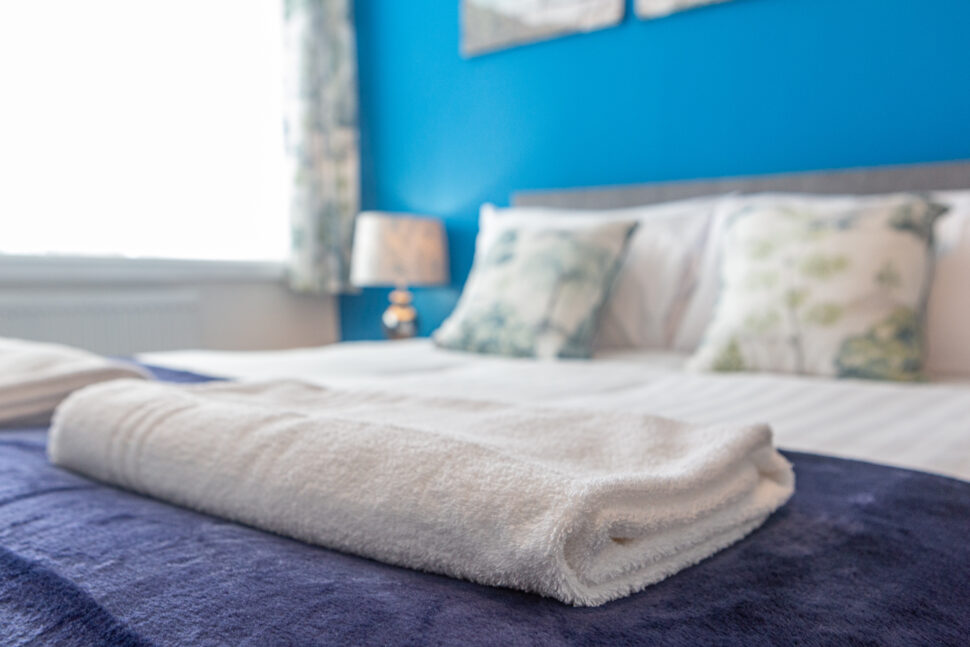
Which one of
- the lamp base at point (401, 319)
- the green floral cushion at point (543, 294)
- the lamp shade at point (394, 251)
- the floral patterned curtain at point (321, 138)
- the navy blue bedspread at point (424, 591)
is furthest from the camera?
the floral patterned curtain at point (321, 138)

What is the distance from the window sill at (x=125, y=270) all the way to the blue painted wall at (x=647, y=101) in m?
0.52

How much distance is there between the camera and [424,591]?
0.49 metres

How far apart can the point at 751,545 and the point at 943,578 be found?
0.13 meters

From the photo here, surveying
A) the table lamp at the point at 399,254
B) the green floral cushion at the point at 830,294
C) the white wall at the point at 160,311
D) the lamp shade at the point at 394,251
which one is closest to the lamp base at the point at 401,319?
the table lamp at the point at 399,254

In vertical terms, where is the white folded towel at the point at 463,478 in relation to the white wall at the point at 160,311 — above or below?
above

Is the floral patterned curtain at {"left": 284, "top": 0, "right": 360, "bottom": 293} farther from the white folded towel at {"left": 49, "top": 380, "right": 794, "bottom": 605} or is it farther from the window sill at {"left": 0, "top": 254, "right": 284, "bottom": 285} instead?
the white folded towel at {"left": 49, "top": 380, "right": 794, "bottom": 605}

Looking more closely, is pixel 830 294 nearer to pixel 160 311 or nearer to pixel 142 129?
pixel 160 311

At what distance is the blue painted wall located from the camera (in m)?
2.04

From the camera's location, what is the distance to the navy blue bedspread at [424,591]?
44 centimetres

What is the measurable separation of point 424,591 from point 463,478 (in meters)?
0.08

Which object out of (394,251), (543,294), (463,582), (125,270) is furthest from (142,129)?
(463,582)

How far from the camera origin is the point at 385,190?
336cm

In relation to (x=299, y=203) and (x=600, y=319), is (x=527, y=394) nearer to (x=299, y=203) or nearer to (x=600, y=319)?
(x=600, y=319)

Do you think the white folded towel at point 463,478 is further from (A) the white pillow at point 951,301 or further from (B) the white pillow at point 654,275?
(B) the white pillow at point 654,275
